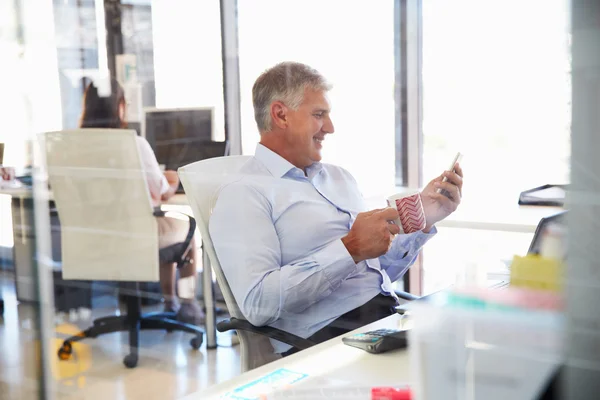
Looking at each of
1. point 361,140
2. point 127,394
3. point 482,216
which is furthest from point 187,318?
point 482,216

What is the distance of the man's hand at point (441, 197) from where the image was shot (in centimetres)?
110

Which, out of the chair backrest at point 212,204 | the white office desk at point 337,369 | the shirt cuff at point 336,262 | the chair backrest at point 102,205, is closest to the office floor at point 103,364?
the chair backrest at point 102,205

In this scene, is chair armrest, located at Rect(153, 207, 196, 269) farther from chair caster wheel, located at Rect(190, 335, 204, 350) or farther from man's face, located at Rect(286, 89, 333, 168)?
man's face, located at Rect(286, 89, 333, 168)

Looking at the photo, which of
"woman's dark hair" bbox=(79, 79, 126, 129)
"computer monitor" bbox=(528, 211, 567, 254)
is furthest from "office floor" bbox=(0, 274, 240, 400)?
"computer monitor" bbox=(528, 211, 567, 254)

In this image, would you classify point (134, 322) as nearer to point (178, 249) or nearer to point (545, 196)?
point (178, 249)

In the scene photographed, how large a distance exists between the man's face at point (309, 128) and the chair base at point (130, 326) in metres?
→ 0.93

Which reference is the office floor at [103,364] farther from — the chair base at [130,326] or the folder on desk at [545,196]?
the folder on desk at [545,196]

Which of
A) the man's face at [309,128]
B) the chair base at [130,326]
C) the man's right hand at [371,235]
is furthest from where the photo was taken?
the chair base at [130,326]

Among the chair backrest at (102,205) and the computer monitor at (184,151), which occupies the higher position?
the computer monitor at (184,151)

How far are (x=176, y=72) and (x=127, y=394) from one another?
1089 millimetres

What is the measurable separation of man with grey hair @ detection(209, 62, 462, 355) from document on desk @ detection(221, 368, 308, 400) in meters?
0.44

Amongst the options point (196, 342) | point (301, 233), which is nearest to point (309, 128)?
point (301, 233)

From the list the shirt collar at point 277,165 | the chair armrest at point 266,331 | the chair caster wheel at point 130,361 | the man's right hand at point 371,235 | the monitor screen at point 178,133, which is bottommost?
the chair caster wheel at point 130,361

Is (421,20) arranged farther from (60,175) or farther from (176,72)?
(60,175)
